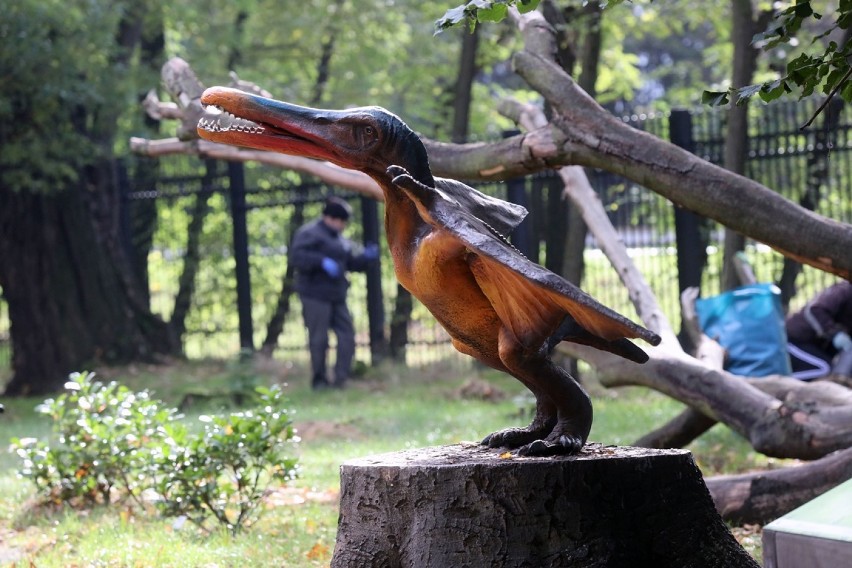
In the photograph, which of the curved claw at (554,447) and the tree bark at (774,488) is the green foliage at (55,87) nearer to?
the tree bark at (774,488)

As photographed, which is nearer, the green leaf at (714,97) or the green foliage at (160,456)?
the green leaf at (714,97)

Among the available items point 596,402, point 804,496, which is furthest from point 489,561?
point 596,402

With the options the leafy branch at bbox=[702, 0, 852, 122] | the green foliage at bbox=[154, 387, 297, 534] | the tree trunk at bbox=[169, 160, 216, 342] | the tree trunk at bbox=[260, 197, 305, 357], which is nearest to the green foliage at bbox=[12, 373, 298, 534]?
the green foliage at bbox=[154, 387, 297, 534]

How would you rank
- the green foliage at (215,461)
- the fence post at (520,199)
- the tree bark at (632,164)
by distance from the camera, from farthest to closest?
the fence post at (520,199) < the green foliage at (215,461) < the tree bark at (632,164)

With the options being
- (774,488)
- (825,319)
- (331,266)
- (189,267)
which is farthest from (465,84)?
(774,488)

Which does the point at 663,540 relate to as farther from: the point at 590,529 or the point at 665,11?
the point at 665,11

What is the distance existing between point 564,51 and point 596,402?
12.5 feet

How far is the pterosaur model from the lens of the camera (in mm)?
3119

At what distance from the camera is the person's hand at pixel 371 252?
41.8ft

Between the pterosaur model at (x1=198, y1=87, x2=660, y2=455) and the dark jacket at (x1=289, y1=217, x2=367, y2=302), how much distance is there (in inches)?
339

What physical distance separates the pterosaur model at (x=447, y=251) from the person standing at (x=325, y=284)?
8637 mm

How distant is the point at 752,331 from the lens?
752 centimetres

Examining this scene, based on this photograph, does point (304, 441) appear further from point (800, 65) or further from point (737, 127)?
point (800, 65)

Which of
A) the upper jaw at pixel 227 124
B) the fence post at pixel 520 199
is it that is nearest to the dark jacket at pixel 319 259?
the fence post at pixel 520 199
